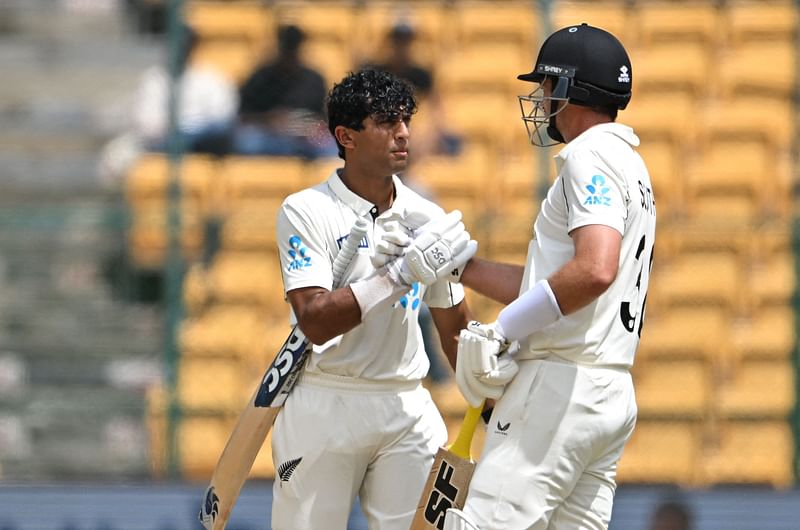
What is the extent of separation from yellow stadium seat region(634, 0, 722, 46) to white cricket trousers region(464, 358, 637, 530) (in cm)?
525

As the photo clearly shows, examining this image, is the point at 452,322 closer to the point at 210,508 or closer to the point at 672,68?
the point at 210,508

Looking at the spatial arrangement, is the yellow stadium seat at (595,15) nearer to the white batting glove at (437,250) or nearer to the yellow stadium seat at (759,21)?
the yellow stadium seat at (759,21)

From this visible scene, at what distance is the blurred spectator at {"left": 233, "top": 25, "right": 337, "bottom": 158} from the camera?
809 cm

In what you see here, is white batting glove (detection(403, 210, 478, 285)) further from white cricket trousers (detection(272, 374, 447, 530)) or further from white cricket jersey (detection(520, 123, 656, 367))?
white cricket trousers (detection(272, 374, 447, 530))

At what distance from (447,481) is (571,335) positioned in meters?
0.60

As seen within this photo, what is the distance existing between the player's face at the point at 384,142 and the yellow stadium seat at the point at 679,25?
476 centimetres

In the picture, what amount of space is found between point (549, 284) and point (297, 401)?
3.61ft

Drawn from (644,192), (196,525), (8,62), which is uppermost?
(644,192)

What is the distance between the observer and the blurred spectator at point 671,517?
688 centimetres

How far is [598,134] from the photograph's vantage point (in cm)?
396

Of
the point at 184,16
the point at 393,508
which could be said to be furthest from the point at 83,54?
the point at 393,508

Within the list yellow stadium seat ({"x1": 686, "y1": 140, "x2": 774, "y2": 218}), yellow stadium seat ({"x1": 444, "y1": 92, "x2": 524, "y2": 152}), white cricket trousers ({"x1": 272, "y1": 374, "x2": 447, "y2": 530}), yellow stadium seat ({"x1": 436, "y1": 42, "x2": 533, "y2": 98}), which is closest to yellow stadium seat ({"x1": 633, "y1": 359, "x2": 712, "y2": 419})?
yellow stadium seat ({"x1": 686, "y1": 140, "x2": 774, "y2": 218})

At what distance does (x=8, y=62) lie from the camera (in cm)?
1058

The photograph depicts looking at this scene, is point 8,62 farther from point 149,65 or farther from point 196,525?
point 196,525
